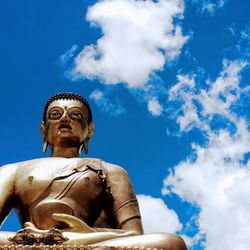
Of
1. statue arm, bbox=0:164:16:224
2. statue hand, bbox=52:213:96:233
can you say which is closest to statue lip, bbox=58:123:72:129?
statue arm, bbox=0:164:16:224

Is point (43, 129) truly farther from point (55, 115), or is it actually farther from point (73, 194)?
point (73, 194)

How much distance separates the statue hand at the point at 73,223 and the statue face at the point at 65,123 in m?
1.53

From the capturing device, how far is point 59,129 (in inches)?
269

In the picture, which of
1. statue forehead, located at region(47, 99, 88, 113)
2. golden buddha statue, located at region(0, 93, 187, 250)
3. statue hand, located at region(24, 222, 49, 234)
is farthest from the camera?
statue forehead, located at region(47, 99, 88, 113)

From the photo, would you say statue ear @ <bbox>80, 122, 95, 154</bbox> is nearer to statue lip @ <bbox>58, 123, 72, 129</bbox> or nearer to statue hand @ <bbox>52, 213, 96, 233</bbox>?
statue lip @ <bbox>58, 123, 72, 129</bbox>

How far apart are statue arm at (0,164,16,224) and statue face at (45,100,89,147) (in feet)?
2.28

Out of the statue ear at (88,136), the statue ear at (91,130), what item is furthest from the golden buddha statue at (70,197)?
the statue ear at (91,130)

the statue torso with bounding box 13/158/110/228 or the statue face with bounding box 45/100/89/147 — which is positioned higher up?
the statue face with bounding box 45/100/89/147

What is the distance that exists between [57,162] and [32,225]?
1.05 m

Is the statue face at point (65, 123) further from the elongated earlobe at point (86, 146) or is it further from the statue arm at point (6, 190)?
the statue arm at point (6, 190)

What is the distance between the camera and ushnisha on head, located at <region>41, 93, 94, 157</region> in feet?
22.4

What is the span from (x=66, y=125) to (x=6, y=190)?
41.9 inches

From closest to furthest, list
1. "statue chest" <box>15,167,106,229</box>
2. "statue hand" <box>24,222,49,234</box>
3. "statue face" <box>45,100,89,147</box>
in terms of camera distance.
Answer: "statue hand" <box>24,222,49,234</box> < "statue chest" <box>15,167,106,229</box> < "statue face" <box>45,100,89,147</box>

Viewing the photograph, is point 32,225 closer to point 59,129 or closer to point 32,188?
point 32,188
